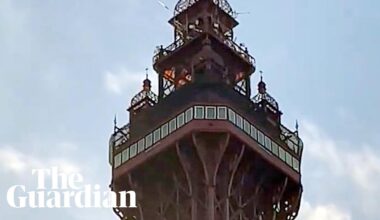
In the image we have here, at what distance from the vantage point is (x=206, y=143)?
240ft

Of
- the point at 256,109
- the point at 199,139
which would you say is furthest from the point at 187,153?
the point at 256,109

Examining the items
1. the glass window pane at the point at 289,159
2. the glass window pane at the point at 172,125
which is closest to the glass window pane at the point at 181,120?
the glass window pane at the point at 172,125

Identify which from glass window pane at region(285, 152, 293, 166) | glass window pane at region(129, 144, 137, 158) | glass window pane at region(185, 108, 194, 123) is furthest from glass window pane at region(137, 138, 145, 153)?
glass window pane at region(285, 152, 293, 166)

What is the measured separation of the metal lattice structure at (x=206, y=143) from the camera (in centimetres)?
7344

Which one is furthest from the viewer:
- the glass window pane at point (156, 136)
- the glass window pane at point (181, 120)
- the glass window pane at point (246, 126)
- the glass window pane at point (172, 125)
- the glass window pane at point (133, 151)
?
the glass window pane at point (133, 151)

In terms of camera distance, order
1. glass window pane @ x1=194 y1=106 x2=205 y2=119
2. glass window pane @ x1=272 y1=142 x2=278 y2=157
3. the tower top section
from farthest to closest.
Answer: the tower top section < glass window pane @ x1=272 y1=142 x2=278 y2=157 < glass window pane @ x1=194 y1=106 x2=205 y2=119

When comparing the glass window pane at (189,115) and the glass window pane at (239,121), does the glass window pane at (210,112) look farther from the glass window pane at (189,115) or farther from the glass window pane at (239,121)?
the glass window pane at (239,121)

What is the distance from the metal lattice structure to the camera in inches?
2891

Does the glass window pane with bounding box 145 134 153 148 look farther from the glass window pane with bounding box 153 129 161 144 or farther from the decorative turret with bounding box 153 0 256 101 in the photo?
the decorative turret with bounding box 153 0 256 101

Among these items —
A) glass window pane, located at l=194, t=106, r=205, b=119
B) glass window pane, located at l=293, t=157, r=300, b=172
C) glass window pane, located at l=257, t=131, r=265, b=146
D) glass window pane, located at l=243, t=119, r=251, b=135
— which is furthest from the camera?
glass window pane, located at l=293, t=157, r=300, b=172

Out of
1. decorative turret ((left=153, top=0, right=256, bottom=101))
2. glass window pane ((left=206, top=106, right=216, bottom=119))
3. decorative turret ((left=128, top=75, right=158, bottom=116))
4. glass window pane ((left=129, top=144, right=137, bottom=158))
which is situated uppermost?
decorative turret ((left=153, top=0, right=256, bottom=101))

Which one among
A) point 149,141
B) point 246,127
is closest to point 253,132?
point 246,127

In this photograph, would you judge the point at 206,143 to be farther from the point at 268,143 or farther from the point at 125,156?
the point at 125,156

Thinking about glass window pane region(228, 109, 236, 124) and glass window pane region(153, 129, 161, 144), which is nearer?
glass window pane region(228, 109, 236, 124)
